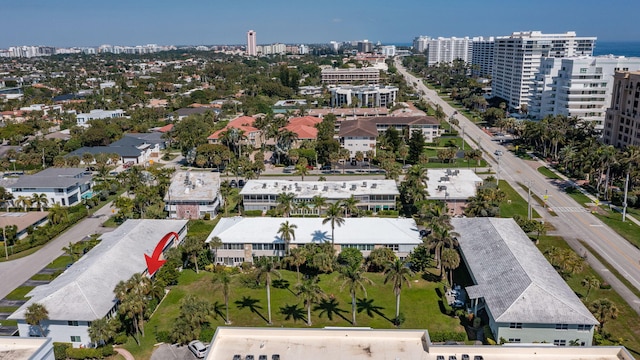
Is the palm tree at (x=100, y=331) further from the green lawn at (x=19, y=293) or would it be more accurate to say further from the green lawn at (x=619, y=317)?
the green lawn at (x=619, y=317)

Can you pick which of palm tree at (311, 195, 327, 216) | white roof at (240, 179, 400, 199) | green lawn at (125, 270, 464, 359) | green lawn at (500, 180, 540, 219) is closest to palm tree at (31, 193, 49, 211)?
white roof at (240, 179, 400, 199)

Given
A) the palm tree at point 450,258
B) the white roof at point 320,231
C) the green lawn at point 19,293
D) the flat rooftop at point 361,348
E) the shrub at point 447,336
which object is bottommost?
the green lawn at point 19,293

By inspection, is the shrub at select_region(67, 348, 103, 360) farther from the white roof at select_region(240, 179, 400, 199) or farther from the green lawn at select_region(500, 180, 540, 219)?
the green lawn at select_region(500, 180, 540, 219)

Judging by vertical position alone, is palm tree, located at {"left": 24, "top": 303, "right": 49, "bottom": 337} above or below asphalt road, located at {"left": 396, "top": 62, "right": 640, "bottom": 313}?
above

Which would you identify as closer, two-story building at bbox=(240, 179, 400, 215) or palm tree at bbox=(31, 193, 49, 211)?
two-story building at bbox=(240, 179, 400, 215)

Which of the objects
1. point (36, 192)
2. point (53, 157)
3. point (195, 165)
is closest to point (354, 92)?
point (195, 165)

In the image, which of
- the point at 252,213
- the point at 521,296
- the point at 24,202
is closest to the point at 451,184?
the point at 252,213

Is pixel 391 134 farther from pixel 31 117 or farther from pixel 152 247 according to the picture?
pixel 31 117

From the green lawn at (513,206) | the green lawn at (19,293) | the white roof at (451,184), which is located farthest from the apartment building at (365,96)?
the green lawn at (19,293)
